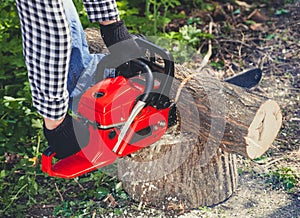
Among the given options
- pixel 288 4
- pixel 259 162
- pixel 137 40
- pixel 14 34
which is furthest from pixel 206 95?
pixel 288 4

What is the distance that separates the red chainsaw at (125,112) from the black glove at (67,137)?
0.11 feet

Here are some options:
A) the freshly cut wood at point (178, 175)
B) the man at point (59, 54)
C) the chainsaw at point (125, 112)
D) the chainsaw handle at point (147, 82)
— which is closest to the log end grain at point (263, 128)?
the freshly cut wood at point (178, 175)

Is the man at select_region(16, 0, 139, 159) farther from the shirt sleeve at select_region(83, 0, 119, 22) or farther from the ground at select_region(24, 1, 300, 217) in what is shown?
the ground at select_region(24, 1, 300, 217)

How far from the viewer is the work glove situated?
2.56m

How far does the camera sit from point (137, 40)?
8.60 feet

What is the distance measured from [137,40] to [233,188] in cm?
102

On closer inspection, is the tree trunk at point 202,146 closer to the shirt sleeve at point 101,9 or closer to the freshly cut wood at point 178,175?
the freshly cut wood at point 178,175

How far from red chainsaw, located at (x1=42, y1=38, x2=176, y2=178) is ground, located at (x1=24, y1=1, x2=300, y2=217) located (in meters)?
0.52

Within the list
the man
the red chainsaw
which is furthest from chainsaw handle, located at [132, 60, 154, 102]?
the man

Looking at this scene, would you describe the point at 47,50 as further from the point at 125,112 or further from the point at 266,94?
the point at 266,94

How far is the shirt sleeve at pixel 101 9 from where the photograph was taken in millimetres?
2645

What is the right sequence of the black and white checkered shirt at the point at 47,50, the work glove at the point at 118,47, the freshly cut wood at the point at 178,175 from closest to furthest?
the black and white checkered shirt at the point at 47,50, the work glove at the point at 118,47, the freshly cut wood at the point at 178,175

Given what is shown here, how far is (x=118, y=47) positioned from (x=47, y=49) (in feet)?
1.88

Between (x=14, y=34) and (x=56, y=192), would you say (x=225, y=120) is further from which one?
(x=14, y=34)
